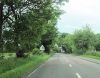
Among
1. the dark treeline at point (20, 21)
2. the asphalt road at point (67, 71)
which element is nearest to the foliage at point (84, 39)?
the asphalt road at point (67, 71)

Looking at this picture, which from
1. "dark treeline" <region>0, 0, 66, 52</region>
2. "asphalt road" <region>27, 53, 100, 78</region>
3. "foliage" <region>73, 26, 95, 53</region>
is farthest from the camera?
"foliage" <region>73, 26, 95, 53</region>

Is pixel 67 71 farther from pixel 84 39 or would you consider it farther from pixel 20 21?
pixel 84 39

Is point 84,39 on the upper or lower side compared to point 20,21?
upper

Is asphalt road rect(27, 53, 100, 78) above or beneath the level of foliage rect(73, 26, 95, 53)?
beneath

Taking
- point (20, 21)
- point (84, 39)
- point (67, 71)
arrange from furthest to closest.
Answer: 1. point (84, 39)
2. point (20, 21)
3. point (67, 71)

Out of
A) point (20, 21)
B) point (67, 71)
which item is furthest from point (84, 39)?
point (67, 71)

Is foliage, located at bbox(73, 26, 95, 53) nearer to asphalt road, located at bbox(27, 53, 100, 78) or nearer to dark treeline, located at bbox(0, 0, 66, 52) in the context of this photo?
asphalt road, located at bbox(27, 53, 100, 78)

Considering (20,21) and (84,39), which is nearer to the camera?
(20,21)

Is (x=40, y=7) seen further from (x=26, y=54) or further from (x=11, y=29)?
(x=26, y=54)

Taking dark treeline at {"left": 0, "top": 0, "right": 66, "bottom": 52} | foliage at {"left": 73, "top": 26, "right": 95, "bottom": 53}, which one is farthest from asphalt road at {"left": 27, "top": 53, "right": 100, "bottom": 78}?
foliage at {"left": 73, "top": 26, "right": 95, "bottom": 53}

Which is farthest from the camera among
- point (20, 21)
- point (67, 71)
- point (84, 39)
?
point (84, 39)

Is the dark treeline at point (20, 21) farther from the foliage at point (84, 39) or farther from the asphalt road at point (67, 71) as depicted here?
the foliage at point (84, 39)

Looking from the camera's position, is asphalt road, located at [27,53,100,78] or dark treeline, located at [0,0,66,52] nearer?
asphalt road, located at [27,53,100,78]

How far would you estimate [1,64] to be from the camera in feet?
65.7
